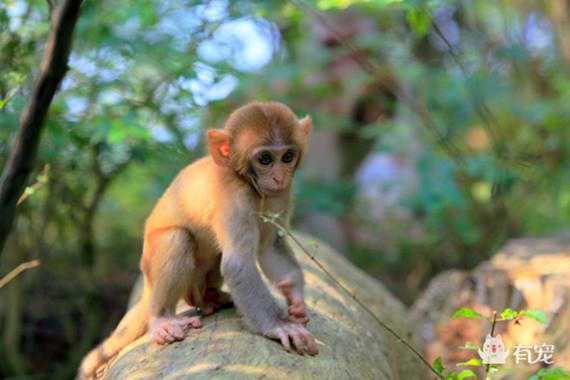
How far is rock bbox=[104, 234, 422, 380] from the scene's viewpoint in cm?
425

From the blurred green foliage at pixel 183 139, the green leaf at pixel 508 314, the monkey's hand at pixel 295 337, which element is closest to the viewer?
A: the green leaf at pixel 508 314

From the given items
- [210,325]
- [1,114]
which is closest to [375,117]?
[1,114]

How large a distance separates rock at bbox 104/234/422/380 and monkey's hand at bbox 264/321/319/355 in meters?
0.05

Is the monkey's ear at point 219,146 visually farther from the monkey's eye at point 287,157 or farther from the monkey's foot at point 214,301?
the monkey's foot at point 214,301

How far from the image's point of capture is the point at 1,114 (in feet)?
22.3

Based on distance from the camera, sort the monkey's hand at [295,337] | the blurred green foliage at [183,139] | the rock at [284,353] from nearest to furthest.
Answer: the rock at [284,353] → the monkey's hand at [295,337] → the blurred green foliage at [183,139]

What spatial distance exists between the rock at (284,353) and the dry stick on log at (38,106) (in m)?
1.29

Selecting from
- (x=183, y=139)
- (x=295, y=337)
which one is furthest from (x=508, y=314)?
(x=183, y=139)

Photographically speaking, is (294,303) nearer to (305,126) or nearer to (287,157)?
(287,157)

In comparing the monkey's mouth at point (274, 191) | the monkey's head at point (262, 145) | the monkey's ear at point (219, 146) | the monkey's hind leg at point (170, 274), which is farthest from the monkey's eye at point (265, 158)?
the monkey's hind leg at point (170, 274)

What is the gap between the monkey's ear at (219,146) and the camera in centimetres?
507

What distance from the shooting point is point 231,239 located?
4.91 m

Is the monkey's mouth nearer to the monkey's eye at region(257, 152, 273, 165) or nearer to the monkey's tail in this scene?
the monkey's eye at region(257, 152, 273, 165)

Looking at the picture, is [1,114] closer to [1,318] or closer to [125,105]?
[125,105]
